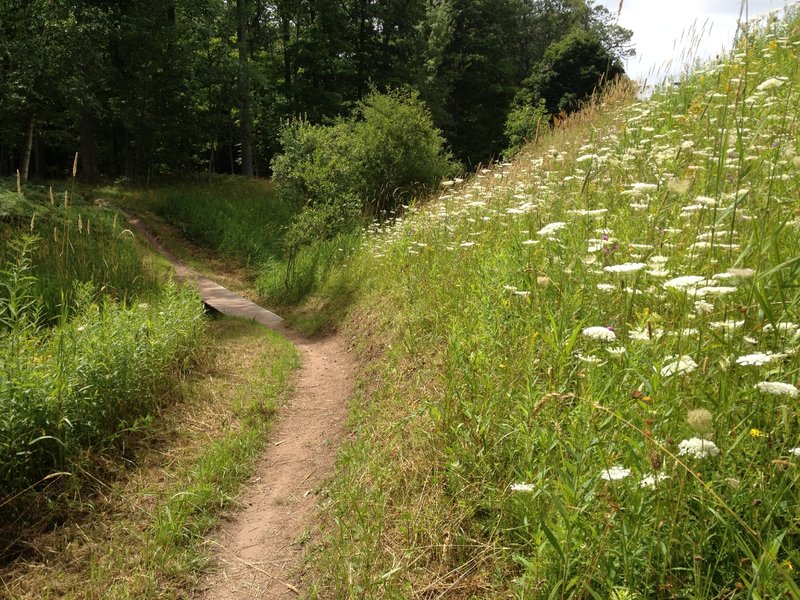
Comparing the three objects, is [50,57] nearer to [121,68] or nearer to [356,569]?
[121,68]

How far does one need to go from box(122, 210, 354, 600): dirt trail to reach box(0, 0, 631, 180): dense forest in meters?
8.47

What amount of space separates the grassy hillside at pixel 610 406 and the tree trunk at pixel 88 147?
17.7m

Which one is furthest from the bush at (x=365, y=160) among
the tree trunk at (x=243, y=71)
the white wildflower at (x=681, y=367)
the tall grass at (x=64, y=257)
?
the white wildflower at (x=681, y=367)

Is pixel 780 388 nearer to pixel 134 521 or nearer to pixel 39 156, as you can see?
pixel 134 521

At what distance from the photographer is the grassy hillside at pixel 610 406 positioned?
67.9 inches

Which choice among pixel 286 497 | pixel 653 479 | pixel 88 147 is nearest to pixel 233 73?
pixel 88 147

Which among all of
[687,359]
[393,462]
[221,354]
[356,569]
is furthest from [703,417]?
[221,354]

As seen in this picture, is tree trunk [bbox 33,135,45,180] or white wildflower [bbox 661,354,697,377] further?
tree trunk [bbox 33,135,45,180]

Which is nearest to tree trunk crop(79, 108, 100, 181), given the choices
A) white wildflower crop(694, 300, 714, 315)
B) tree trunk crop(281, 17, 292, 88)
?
tree trunk crop(281, 17, 292, 88)

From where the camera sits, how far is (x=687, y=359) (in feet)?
6.23

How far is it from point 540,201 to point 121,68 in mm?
18755

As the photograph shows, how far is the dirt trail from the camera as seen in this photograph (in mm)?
3271

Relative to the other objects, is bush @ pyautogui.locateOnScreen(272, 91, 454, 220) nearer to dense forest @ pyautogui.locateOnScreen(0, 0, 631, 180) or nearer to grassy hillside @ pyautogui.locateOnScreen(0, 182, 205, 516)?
dense forest @ pyautogui.locateOnScreen(0, 0, 631, 180)

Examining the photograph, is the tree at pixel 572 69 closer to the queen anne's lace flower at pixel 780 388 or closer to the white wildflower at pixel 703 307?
the white wildflower at pixel 703 307
